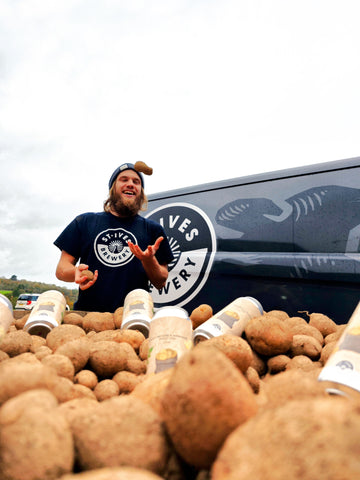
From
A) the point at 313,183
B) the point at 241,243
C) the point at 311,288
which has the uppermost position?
the point at 313,183

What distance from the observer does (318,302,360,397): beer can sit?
1.10 meters

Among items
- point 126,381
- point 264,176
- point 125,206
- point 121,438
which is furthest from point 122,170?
point 121,438

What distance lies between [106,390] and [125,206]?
8.56 ft

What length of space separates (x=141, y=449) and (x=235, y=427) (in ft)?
0.68

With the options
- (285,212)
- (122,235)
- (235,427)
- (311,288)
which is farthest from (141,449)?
(285,212)

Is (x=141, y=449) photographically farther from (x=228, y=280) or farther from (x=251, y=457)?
(x=228, y=280)

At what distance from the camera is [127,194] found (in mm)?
3953

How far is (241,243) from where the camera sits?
4.25m

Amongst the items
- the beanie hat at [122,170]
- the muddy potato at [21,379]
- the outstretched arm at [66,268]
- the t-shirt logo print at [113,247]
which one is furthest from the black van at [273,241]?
the muddy potato at [21,379]

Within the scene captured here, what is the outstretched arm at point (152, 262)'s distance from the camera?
3082 mm

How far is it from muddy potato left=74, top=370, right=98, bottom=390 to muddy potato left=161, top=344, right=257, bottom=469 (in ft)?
2.18

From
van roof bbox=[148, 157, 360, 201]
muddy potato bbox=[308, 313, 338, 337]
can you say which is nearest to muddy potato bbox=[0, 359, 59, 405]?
muddy potato bbox=[308, 313, 338, 337]

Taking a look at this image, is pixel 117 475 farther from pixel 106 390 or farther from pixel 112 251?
pixel 112 251

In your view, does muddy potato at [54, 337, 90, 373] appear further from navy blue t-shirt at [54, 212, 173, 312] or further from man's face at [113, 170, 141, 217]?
man's face at [113, 170, 141, 217]
